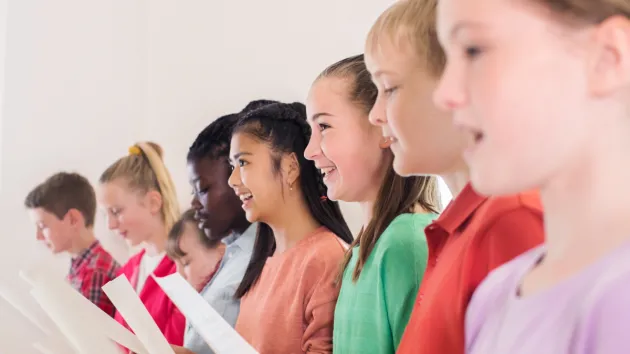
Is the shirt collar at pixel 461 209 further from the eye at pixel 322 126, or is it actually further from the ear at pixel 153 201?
the ear at pixel 153 201

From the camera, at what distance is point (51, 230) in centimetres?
190

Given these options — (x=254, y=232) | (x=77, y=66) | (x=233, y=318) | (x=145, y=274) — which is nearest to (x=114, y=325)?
(x=233, y=318)

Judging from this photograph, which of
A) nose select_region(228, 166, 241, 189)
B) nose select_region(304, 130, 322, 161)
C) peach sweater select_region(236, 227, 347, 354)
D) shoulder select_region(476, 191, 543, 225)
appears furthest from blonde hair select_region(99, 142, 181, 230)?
shoulder select_region(476, 191, 543, 225)

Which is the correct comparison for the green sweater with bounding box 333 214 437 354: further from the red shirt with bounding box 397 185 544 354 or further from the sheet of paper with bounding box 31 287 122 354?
the sheet of paper with bounding box 31 287 122 354

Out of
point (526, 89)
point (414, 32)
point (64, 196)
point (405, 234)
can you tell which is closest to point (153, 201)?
point (64, 196)

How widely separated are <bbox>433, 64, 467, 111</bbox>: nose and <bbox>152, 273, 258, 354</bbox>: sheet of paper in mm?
284

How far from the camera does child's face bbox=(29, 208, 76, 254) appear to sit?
188 cm

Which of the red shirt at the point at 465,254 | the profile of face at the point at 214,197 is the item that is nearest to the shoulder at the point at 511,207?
the red shirt at the point at 465,254

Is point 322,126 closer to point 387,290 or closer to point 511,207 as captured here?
point 387,290

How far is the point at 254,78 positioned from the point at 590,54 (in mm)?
942

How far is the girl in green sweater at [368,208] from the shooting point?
814mm

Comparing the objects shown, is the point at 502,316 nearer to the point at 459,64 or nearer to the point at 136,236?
the point at 459,64

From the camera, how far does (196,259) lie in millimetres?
1462

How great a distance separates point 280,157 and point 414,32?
1.50 ft
